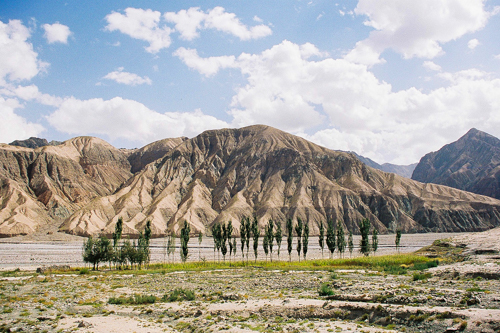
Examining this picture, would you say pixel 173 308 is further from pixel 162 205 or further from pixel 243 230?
pixel 162 205

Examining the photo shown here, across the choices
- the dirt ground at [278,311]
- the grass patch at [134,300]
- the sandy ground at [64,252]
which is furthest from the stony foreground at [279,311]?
the sandy ground at [64,252]

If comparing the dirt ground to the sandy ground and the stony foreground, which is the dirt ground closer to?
the stony foreground

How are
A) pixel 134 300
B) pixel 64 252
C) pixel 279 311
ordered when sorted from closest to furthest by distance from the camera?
pixel 279 311
pixel 134 300
pixel 64 252

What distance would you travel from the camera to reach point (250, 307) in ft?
79.3

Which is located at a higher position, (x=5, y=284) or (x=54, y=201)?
(x=54, y=201)

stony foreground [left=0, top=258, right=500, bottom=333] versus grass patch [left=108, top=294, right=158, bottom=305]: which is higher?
stony foreground [left=0, top=258, right=500, bottom=333]

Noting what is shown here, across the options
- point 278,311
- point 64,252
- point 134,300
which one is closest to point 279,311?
point 278,311

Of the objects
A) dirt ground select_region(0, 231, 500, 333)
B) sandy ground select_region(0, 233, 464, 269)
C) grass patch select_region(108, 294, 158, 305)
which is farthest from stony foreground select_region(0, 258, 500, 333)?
sandy ground select_region(0, 233, 464, 269)

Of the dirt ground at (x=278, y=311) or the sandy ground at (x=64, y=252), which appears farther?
the sandy ground at (x=64, y=252)

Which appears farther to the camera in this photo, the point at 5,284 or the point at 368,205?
the point at 368,205

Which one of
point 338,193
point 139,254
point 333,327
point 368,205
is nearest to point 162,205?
point 338,193

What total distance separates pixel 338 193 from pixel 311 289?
566 feet

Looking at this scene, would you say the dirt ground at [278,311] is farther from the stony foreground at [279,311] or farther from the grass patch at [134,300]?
the grass patch at [134,300]

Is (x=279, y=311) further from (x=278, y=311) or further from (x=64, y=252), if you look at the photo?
(x=64, y=252)
